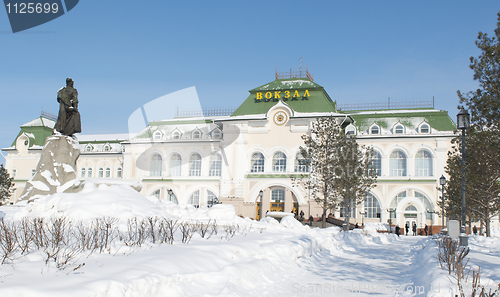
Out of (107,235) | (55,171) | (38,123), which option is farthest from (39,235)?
(38,123)

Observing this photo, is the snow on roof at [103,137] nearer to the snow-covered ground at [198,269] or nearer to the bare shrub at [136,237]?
the snow-covered ground at [198,269]

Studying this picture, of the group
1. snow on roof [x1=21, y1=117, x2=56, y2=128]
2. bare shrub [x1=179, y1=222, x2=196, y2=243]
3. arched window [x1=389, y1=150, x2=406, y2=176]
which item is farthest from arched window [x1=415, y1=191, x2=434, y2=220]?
snow on roof [x1=21, y1=117, x2=56, y2=128]

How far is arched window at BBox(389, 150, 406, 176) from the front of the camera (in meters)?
45.2

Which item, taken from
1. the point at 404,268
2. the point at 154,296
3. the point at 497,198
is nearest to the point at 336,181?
the point at 497,198

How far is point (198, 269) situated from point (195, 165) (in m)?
43.1

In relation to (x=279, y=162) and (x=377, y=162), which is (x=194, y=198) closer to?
(x=279, y=162)

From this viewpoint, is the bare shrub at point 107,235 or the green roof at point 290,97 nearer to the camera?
the bare shrub at point 107,235

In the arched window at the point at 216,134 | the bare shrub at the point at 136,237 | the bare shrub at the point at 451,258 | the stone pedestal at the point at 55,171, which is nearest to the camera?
the bare shrub at the point at 451,258

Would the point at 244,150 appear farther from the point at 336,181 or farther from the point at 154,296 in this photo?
the point at 154,296

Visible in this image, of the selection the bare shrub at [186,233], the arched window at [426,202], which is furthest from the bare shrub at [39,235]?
the arched window at [426,202]

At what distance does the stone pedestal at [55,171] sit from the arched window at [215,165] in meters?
30.6

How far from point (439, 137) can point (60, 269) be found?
43775mm

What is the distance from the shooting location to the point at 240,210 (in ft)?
149

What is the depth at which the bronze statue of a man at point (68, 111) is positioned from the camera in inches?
777
